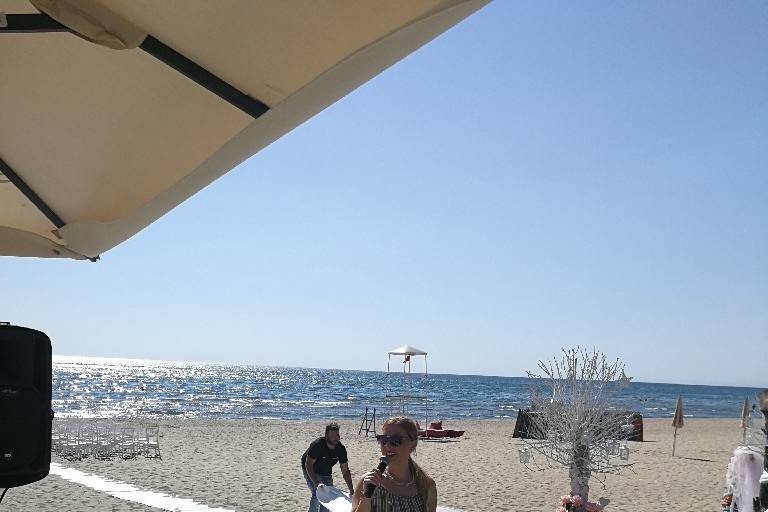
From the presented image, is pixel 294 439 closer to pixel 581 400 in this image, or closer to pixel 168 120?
pixel 581 400

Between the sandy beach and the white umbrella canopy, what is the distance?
7168 millimetres

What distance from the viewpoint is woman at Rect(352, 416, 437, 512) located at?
3.53 m

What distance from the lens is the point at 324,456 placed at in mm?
6566

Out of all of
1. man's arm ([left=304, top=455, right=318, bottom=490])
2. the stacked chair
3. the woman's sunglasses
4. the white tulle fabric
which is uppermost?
the woman's sunglasses

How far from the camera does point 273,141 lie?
2045mm

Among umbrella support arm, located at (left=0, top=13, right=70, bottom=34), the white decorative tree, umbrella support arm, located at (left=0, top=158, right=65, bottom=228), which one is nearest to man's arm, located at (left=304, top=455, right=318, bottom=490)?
the white decorative tree

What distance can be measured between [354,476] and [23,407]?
12188mm

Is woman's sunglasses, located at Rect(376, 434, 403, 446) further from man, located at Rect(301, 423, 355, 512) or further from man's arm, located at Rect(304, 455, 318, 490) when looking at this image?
man's arm, located at Rect(304, 455, 318, 490)

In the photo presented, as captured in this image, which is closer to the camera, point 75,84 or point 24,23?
point 24,23

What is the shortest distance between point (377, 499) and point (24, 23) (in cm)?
255

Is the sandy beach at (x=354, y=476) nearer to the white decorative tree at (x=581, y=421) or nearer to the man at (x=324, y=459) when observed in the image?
the man at (x=324, y=459)

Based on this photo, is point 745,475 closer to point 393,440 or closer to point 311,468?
point 393,440

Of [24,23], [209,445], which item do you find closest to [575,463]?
[24,23]

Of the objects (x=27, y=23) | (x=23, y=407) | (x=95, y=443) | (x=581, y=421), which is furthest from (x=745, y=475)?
(x=95, y=443)
